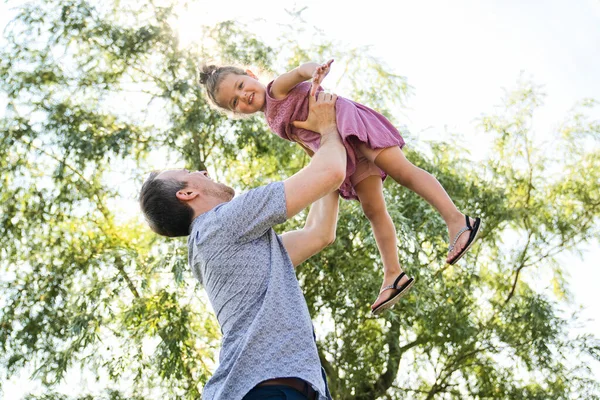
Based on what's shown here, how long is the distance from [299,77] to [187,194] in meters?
0.48

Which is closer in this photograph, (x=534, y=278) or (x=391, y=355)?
(x=391, y=355)

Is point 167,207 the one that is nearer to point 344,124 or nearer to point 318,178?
point 318,178

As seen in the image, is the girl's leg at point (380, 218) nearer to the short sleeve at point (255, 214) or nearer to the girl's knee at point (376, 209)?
the girl's knee at point (376, 209)

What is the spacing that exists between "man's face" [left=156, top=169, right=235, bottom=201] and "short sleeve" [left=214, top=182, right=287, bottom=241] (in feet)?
0.72

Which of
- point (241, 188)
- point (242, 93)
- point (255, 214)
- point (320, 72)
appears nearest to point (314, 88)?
point (320, 72)

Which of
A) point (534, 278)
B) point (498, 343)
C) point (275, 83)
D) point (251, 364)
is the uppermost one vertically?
point (534, 278)

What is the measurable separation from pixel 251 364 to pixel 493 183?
5533mm

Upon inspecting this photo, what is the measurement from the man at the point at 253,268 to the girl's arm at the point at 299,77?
0.14 metres

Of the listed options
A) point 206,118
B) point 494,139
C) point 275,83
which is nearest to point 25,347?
point 206,118

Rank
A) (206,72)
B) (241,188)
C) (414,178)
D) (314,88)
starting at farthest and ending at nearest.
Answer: (241,188)
(206,72)
(414,178)
(314,88)

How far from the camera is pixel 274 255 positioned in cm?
191

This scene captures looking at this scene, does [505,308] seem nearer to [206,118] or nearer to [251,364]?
[206,118]

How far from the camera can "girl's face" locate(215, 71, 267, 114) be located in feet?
8.13

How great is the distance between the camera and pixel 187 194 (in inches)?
81.4
